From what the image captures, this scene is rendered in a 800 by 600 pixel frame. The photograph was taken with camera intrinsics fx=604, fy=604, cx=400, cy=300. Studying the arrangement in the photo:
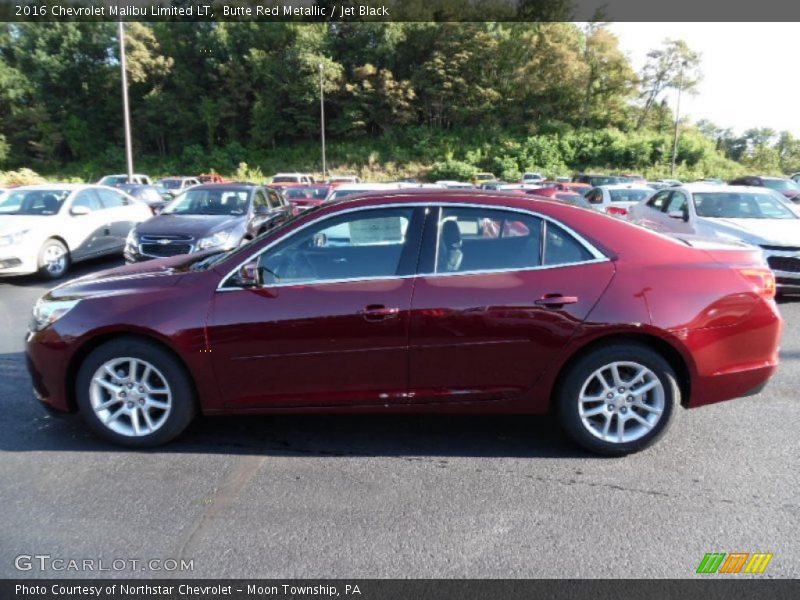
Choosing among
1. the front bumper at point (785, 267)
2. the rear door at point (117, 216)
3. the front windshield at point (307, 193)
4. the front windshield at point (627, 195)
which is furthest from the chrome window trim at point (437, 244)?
the front windshield at point (307, 193)

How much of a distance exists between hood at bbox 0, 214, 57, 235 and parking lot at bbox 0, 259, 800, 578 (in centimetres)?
604

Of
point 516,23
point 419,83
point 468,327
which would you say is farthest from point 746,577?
point 516,23

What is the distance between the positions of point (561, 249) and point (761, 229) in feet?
19.8

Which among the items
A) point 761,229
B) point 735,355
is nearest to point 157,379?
point 735,355

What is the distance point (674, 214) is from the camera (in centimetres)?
973

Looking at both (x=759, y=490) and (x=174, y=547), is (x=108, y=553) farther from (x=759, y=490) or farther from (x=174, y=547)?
(x=759, y=490)

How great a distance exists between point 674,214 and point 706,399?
674 centimetres

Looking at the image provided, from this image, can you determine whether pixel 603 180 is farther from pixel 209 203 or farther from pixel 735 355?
pixel 735 355

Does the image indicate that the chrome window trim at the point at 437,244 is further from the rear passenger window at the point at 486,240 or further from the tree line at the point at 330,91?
the tree line at the point at 330,91

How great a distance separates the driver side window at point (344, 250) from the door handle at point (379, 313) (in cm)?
22

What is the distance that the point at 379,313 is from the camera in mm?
3600

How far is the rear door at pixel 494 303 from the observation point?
Result: 11.8ft

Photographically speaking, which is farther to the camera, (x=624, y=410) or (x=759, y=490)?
(x=624, y=410)

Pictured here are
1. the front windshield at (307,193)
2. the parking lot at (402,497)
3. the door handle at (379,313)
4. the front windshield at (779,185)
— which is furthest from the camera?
the front windshield at (779,185)
